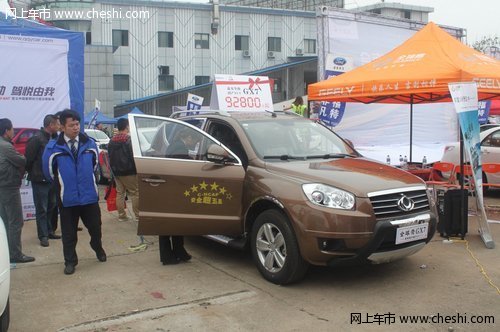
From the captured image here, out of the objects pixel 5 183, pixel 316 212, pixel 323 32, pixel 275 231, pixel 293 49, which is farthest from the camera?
pixel 293 49

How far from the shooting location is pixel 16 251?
5.89m

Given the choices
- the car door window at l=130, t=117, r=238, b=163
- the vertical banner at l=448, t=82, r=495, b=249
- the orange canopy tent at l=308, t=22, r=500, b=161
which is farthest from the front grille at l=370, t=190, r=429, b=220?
the orange canopy tent at l=308, t=22, r=500, b=161

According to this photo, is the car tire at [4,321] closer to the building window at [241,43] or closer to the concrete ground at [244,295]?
the concrete ground at [244,295]

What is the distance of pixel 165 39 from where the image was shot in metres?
37.7

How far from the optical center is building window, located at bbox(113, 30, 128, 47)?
36594mm

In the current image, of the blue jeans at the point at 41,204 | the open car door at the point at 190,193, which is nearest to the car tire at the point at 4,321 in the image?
the open car door at the point at 190,193

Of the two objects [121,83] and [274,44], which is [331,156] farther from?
[274,44]

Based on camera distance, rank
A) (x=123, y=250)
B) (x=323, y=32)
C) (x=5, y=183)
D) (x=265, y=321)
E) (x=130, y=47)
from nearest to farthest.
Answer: (x=265, y=321), (x=5, y=183), (x=123, y=250), (x=323, y=32), (x=130, y=47)

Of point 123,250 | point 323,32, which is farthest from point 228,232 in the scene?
point 323,32

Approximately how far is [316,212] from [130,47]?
3501cm

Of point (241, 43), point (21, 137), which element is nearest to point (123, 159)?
point (21, 137)

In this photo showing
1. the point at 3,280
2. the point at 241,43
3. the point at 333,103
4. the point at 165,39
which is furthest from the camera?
the point at 241,43

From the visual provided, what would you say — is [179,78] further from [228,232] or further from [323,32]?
[228,232]

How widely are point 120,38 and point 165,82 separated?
14.8 ft
